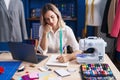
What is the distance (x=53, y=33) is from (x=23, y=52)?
638 millimetres

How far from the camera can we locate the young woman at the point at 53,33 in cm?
220

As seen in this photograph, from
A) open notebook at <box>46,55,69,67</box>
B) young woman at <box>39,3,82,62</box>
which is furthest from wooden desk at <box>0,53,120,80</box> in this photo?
young woman at <box>39,3,82,62</box>

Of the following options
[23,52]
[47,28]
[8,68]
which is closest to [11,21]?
[47,28]

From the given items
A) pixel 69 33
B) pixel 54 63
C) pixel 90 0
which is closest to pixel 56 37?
pixel 69 33

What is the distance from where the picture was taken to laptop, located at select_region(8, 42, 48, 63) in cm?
164

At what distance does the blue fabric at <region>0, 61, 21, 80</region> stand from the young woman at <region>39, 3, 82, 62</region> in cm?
51

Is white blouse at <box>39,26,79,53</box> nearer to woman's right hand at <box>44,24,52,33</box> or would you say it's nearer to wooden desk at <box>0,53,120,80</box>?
woman's right hand at <box>44,24,52,33</box>

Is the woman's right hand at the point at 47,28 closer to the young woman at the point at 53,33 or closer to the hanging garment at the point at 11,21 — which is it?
the young woman at the point at 53,33

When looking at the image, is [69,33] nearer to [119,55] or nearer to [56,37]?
[56,37]

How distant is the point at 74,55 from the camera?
179 centimetres

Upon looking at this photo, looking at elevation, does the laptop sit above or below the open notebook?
above

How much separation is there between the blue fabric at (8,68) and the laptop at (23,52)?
0.07 metres

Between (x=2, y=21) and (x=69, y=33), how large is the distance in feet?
3.21

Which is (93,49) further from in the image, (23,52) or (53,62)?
(23,52)
